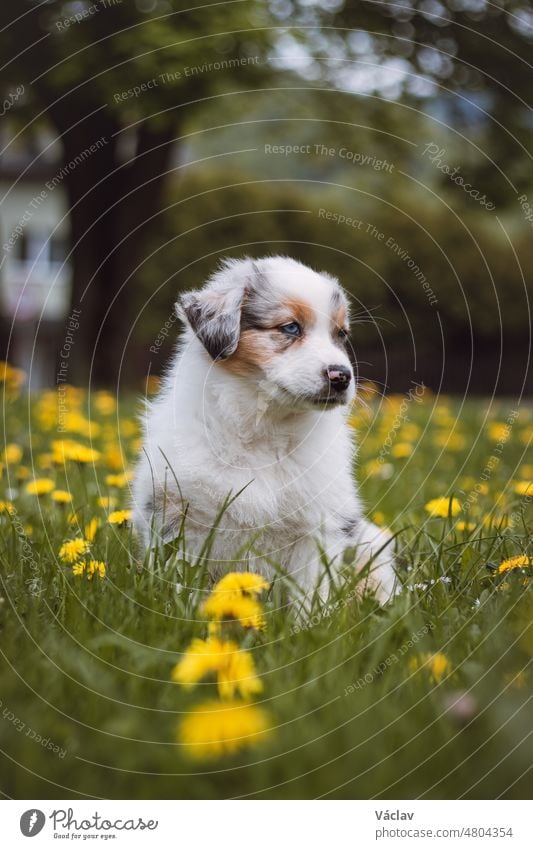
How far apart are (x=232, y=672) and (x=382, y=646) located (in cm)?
52

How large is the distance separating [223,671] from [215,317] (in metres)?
1.81

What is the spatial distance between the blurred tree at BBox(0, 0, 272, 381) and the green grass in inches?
169

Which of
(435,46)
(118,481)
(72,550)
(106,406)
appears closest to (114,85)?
(435,46)

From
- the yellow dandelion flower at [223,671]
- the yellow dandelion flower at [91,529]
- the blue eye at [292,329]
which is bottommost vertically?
the yellow dandelion flower at [223,671]

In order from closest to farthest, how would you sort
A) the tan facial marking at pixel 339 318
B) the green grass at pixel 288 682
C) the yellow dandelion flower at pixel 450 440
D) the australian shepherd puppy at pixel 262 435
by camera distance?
the green grass at pixel 288 682 < the australian shepherd puppy at pixel 262 435 < the tan facial marking at pixel 339 318 < the yellow dandelion flower at pixel 450 440

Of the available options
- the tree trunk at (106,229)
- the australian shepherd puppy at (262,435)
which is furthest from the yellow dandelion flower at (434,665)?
the tree trunk at (106,229)

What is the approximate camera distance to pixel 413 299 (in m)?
19.5

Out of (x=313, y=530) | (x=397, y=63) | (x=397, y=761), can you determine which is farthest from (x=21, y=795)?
(x=397, y=63)

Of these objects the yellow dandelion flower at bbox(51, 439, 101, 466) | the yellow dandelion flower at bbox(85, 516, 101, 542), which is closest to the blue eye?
the yellow dandelion flower at bbox(85, 516, 101, 542)

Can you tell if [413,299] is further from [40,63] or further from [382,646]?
[382,646]
